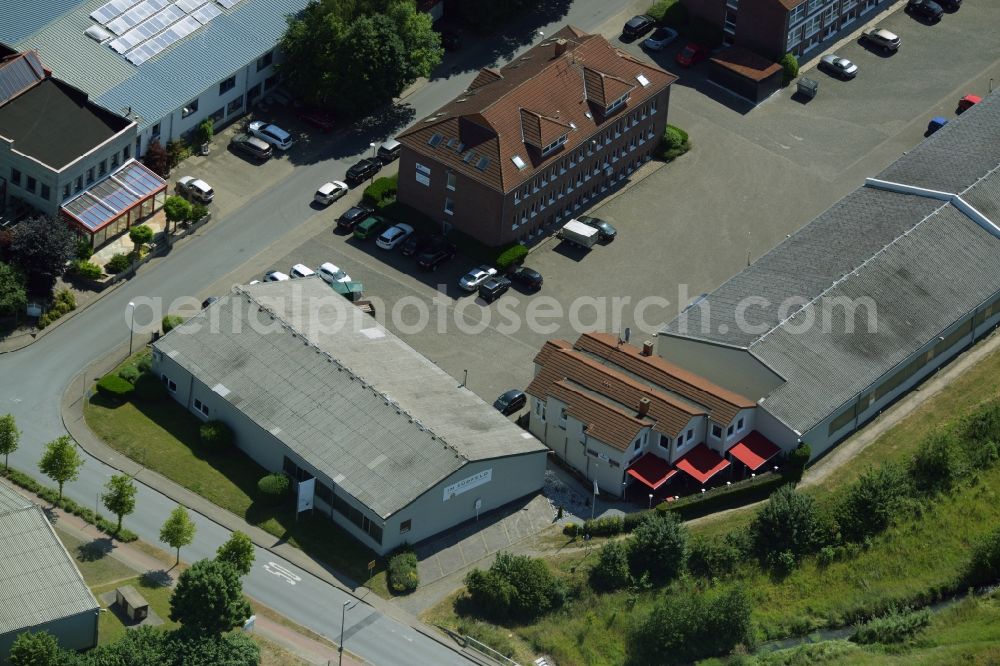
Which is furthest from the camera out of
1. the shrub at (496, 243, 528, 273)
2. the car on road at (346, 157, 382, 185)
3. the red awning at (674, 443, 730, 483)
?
the car on road at (346, 157, 382, 185)

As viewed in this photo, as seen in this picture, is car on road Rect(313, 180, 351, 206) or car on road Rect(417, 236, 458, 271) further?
car on road Rect(313, 180, 351, 206)

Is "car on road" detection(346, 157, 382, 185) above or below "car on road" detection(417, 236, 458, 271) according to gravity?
above

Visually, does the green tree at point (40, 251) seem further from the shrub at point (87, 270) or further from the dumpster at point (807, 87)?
the dumpster at point (807, 87)

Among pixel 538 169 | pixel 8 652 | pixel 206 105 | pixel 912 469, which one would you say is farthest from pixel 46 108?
pixel 912 469

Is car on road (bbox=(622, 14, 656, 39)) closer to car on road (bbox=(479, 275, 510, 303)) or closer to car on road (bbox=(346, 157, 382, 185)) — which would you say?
car on road (bbox=(346, 157, 382, 185))

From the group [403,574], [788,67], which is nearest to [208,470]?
[403,574]

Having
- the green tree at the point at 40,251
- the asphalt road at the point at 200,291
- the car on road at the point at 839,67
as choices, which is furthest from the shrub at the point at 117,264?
the car on road at the point at 839,67

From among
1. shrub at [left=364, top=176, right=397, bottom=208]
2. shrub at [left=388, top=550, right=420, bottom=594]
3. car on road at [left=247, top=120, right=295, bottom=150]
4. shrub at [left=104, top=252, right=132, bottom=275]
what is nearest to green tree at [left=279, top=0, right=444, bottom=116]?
car on road at [left=247, top=120, right=295, bottom=150]
